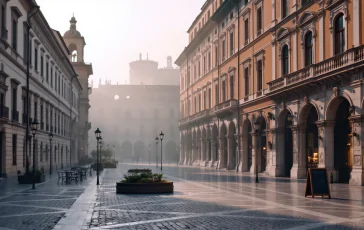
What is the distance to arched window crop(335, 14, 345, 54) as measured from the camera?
26359mm

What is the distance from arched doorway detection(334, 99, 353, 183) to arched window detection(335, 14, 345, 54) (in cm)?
281

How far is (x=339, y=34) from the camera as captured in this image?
26.8 m

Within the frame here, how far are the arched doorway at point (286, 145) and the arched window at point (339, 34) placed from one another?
834 cm

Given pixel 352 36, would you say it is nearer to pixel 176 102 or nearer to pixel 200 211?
pixel 200 211

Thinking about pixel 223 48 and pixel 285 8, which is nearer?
pixel 285 8

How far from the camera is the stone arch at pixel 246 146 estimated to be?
4328cm

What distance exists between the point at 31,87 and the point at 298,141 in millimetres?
20169

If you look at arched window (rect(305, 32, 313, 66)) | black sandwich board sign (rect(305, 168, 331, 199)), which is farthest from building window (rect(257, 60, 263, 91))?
black sandwich board sign (rect(305, 168, 331, 199))

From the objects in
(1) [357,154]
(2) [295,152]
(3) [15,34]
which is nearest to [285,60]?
(2) [295,152]

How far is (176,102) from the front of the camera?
11900 centimetres

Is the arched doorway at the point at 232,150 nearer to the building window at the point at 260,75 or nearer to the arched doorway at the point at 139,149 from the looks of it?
the building window at the point at 260,75

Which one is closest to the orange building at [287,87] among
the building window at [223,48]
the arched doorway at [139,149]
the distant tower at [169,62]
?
the building window at [223,48]

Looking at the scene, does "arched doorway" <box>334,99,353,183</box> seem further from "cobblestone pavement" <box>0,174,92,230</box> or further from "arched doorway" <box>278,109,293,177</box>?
"cobblestone pavement" <box>0,174,92,230</box>

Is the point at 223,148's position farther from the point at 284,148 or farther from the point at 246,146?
the point at 284,148
